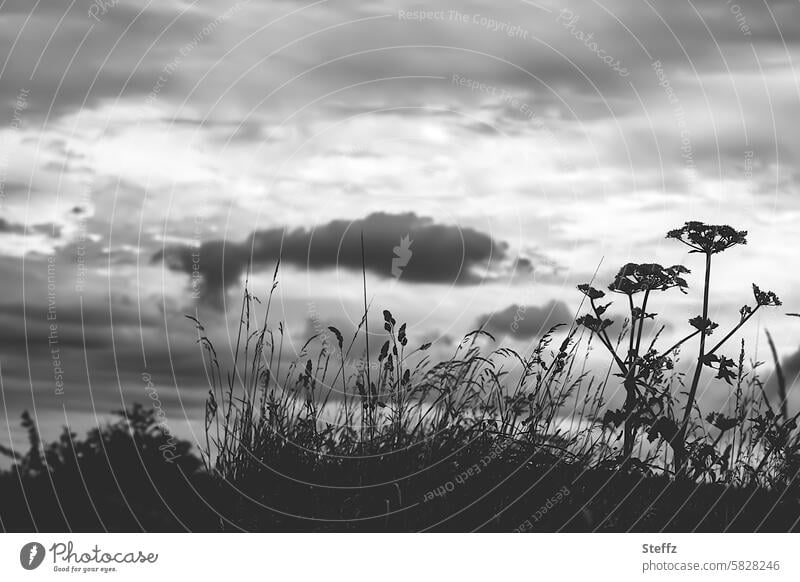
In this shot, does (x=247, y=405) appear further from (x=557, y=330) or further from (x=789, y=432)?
(x=789, y=432)

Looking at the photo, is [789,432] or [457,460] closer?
[457,460]

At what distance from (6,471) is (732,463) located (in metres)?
3.95

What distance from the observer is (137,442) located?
5.04m

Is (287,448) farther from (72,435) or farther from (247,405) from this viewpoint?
(72,435)

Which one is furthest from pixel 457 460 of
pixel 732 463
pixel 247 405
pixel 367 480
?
pixel 732 463

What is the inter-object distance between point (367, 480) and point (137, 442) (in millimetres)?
1221

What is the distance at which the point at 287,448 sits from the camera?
5.26 m

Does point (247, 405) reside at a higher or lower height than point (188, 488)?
higher

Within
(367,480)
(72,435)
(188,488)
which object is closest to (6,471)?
(72,435)
